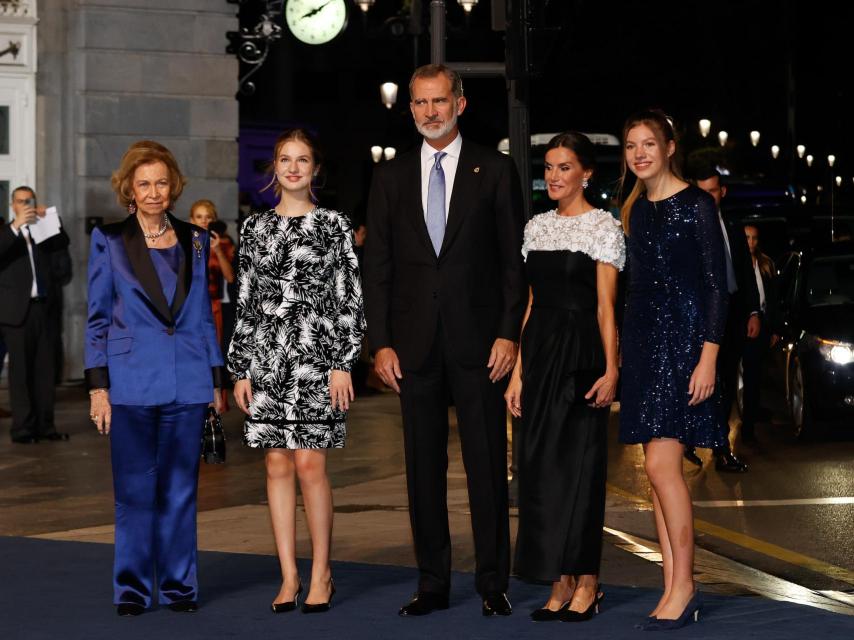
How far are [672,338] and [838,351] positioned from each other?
7345mm

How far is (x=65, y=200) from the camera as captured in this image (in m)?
19.6

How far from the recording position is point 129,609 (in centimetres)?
705

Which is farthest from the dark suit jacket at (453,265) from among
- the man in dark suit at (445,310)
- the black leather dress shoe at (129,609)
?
the black leather dress shoe at (129,609)

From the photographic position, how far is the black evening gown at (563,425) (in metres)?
7.04

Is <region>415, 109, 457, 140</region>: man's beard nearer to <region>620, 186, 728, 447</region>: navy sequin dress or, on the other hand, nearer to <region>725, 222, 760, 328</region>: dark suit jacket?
<region>620, 186, 728, 447</region>: navy sequin dress

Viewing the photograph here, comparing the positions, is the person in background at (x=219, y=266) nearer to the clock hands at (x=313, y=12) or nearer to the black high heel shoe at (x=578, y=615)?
the black high heel shoe at (x=578, y=615)

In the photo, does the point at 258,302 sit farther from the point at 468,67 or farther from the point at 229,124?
the point at 229,124

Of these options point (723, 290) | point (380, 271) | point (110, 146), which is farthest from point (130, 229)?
point (110, 146)

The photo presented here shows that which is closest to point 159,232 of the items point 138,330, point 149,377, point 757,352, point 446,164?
point 138,330

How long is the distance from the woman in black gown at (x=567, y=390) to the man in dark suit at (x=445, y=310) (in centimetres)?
11

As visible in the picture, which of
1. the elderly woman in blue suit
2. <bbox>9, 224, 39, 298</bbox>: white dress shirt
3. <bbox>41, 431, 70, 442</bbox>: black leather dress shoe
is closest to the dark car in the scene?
<bbox>41, 431, 70, 442</bbox>: black leather dress shoe

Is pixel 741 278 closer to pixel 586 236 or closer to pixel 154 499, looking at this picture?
pixel 586 236

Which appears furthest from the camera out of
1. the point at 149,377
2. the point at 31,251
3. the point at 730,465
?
the point at 31,251

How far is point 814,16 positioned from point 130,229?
2242 inches
